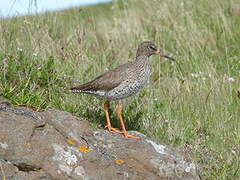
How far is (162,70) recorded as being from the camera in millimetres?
9484

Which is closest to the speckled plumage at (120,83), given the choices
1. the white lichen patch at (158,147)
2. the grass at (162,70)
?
the grass at (162,70)

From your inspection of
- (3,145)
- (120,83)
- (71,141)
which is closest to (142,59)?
(120,83)

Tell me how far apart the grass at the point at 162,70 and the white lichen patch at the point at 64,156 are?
1234mm

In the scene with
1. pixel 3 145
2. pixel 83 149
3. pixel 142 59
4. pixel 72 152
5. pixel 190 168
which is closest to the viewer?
pixel 3 145

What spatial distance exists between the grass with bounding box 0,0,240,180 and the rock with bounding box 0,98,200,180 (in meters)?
0.69

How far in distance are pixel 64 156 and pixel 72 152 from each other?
0.36 feet

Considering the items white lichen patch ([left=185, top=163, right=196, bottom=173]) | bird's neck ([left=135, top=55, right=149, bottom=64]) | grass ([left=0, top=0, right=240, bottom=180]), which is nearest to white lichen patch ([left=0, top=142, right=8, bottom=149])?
grass ([left=0, top=0, right=240, bottom=180])

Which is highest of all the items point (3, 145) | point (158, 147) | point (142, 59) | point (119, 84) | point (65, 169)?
point (142, 59)

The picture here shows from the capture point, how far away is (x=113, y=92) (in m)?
6.27

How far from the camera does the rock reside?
4645mm

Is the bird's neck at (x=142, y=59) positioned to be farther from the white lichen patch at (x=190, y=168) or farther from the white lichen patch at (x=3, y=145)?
the white lichen patch at (x=3, y=145)

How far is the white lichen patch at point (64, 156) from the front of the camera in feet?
15.8

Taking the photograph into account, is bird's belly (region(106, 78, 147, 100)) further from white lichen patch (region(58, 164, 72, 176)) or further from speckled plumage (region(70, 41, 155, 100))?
white lichen patch (region(58, 164, 72, 176))

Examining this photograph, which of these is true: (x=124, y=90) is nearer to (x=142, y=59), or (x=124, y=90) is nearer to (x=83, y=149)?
(x=142, y=59)
